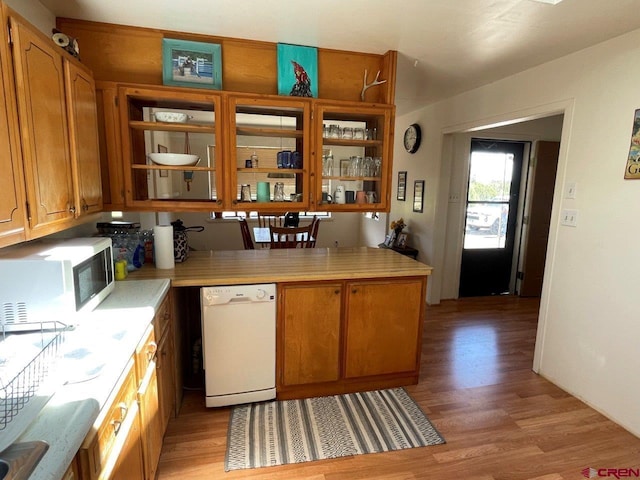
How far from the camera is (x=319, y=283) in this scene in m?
2.29

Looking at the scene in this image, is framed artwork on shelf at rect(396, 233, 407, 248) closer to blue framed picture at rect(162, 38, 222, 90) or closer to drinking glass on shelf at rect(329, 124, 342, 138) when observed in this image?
drinking glass on shelf at rect(329, 124, 342, 138)

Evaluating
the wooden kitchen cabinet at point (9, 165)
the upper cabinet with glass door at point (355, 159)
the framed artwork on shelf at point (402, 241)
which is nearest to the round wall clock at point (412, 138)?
the framed artwork on shelf at point (402, 241)

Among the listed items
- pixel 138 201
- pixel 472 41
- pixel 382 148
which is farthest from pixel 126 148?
pixel 472 41

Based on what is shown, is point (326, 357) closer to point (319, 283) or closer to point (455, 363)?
point (319, 283)

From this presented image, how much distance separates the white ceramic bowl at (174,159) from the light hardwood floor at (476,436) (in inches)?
64.5

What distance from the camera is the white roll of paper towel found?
7.41 feet

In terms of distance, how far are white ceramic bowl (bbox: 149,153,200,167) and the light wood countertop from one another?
699 millimetres

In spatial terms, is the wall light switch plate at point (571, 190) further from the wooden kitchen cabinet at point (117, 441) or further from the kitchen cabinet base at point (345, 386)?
the wooden kitchen cabinet at point (117, 441)

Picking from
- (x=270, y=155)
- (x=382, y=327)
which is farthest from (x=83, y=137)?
(x=382, y=327)

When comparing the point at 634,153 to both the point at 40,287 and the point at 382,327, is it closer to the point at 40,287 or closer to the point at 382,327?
the point at 382,327

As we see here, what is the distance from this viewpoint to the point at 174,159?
2.40m

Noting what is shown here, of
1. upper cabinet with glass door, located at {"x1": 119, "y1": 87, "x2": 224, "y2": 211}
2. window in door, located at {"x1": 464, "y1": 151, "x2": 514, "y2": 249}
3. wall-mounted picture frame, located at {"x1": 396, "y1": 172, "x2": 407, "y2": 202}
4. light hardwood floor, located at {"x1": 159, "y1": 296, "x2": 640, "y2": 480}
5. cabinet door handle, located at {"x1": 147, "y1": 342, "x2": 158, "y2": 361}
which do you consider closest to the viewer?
cabinet door handle, located at {"x1": 147, "y1": 342, "x2": 158, "y2": 361}

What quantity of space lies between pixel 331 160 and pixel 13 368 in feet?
7.16

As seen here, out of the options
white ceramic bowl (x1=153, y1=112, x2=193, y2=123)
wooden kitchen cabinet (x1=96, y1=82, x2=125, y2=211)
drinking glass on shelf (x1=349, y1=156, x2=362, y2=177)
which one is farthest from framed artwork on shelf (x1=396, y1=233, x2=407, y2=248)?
wooden kitchen cabinet (x1=96, y1=82, x2=125, y2=211)
